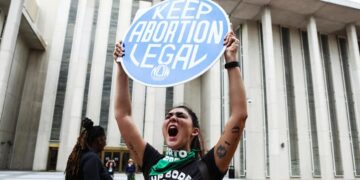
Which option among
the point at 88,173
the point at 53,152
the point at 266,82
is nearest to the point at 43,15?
the point at 53,152

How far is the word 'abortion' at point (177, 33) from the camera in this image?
2.10 m

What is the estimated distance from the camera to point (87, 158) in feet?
9.80

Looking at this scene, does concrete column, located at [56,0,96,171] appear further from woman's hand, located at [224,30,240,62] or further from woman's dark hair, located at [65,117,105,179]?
woman's hand, located at [224,30,240,62]

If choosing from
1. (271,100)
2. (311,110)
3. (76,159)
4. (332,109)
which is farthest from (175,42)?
(332,109)

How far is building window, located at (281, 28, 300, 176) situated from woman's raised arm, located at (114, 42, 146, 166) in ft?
74.9

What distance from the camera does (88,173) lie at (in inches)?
114

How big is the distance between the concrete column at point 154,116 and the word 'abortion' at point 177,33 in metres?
25.4

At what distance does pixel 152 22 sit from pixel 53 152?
92.4ft

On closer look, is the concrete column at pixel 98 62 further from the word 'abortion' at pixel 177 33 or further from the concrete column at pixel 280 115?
the word 'abortion' at pixel 177 33

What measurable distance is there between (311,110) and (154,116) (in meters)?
13.4

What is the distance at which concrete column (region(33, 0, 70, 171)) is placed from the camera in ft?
87.7

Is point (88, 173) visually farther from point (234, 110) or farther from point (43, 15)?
point (43, 15)

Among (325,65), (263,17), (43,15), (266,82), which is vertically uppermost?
(43,15)

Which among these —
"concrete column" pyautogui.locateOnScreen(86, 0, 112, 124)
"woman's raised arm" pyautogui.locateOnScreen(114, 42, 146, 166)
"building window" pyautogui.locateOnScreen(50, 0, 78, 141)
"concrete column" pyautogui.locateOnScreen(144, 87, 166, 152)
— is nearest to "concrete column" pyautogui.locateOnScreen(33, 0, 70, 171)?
"building window" pyautogui.locateOnScreen(50, 0, 78, 141)
